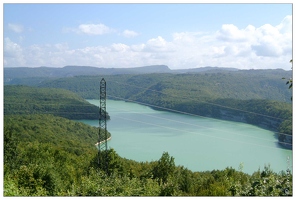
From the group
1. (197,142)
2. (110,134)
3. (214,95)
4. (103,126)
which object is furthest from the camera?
(214,95)

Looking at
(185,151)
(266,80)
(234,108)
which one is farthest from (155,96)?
(185,151)

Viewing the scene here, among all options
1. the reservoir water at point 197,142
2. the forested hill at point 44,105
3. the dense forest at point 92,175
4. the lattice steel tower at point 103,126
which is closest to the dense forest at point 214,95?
the reservoir water at point 197,142

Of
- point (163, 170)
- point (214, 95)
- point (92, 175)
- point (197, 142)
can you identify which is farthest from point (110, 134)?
point (214, 95)

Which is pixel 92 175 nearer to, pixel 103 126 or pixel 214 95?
pixel 103 126

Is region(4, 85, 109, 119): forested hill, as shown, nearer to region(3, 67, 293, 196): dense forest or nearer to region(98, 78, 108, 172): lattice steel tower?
region(3, 67, 293, 196): dense forest

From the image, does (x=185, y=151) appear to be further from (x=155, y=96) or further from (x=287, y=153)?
(x=155, y=96)

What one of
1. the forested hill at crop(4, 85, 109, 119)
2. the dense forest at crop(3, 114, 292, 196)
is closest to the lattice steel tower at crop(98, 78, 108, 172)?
the dense forest at crop(3, 114, 292, 196)
